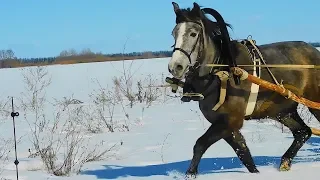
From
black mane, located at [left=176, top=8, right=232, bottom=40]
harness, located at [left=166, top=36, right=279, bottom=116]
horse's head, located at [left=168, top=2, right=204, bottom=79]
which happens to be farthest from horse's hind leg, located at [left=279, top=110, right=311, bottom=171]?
horse's head, located at [left=168, top=2, right=204, bottom=79]

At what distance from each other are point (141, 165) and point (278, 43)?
2.26m

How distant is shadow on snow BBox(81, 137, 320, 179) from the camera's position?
20.1ft

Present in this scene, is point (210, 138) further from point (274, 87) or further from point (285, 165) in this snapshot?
point (285, 165)

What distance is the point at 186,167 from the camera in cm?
641

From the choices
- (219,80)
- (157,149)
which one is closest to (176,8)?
(219,80)

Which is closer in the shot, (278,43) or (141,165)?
(278,43)

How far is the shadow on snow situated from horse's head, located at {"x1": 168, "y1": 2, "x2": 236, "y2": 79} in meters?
1.40

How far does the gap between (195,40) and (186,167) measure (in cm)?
188

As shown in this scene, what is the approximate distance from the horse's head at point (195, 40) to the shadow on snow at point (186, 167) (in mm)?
1396

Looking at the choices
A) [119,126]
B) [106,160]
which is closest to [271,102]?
[106,160]

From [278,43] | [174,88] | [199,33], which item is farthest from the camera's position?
[278,43]

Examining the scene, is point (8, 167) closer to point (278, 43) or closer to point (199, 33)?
point (199, 33)

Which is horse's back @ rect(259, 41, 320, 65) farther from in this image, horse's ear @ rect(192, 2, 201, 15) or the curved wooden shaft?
horse's ear @ rect(192, 2, 201, 15)

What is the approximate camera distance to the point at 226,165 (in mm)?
6457
